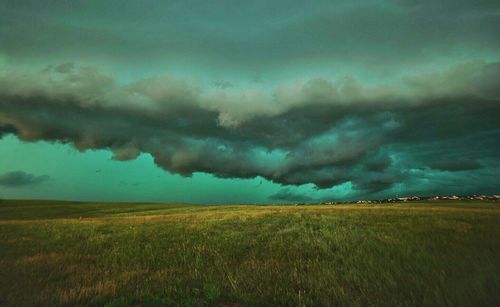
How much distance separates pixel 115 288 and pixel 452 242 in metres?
10.8

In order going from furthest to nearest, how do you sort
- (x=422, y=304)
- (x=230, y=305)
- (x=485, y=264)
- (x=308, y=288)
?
1. (x=485, y=264)
2. (x=308, y=288)
3. (x=230, y=305)
4. (x=422, y=304)

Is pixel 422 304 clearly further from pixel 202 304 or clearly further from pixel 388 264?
pixel 202 304

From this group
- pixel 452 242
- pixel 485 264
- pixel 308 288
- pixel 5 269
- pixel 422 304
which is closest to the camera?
pixel 422 304

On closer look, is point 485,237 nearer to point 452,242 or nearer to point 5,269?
point 452,242

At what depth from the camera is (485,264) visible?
28.3 feet

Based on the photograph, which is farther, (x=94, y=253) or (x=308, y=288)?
(x=94, y=253)

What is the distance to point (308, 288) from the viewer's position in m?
7.30

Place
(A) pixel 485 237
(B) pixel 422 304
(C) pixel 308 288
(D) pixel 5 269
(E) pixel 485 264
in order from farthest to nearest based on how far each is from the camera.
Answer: (A) pixel 485 237
(D) pixel 5 269
(E) pixel 485 264
(C) pixel 308 288
(B) pixel 422 304

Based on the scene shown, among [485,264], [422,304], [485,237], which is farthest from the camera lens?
[485,237]

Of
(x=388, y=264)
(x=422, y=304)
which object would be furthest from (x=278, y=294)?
(x=388, y=264)

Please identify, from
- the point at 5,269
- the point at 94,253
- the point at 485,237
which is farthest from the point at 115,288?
the point at 485,237

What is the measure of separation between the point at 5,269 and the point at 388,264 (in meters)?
10.7

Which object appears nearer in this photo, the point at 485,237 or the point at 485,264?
the point at 485,264

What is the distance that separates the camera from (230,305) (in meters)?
6.59
